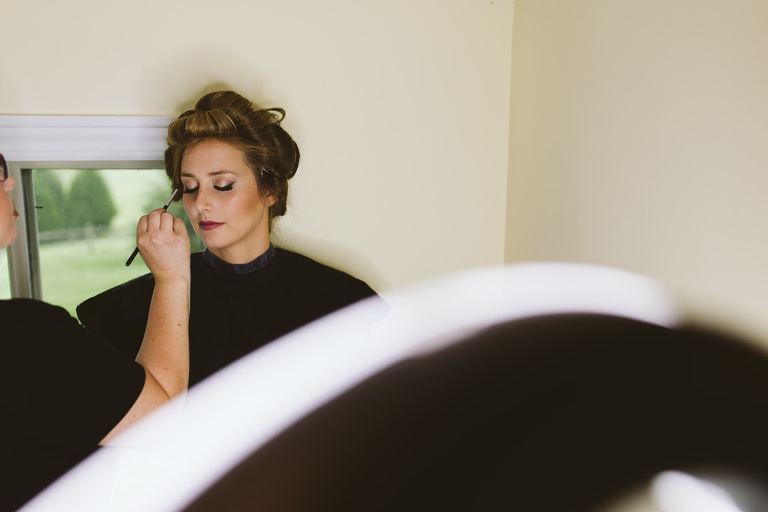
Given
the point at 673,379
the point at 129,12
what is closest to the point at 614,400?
the point at 673,379

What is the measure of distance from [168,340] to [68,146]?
27.5 inches

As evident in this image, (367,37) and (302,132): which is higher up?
(367,37)

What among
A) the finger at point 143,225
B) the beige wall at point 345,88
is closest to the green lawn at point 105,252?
the beige wall at point 345,88

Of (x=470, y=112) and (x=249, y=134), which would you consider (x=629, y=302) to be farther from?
(x=249, y=134)

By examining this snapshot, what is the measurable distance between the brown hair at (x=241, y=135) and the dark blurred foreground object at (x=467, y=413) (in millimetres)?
345

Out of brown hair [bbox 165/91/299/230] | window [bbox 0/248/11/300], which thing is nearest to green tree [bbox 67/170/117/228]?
window [bbox 0/248/11/300]

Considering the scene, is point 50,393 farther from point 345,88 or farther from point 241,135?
point 345,88

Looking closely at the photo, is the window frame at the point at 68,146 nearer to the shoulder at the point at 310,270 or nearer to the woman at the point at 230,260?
the woman at the point at 230,260

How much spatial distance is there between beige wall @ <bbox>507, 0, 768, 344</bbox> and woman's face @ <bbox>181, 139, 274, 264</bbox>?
627 millimetres

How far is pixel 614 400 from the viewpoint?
0.69 meters

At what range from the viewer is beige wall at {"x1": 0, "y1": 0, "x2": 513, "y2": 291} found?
3.73ft

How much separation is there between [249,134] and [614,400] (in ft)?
2.72

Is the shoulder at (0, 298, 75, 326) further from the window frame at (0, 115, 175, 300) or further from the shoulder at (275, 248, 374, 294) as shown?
the window frame at (0, 115, 175, 300)

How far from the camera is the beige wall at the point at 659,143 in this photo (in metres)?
0.56
